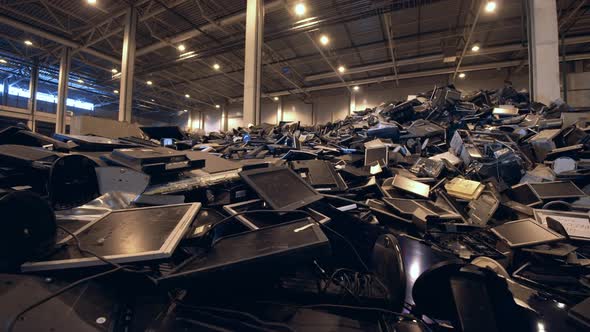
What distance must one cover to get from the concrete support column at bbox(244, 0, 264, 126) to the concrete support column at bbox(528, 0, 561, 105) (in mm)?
4478

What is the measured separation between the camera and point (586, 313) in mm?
656

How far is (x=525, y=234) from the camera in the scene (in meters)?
1.13

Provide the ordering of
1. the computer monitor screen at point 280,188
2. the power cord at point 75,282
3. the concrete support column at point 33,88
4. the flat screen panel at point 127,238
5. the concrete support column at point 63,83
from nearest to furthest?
1. the power cord at point 75,282
2. the flat screen panel at point 127,238
3. the computer monitor screen at point 280,188
4. the concrete support column at point 63,83
5. the concrete support column at point 33,88

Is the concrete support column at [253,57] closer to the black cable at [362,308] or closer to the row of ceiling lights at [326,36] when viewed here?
the row of ceiling lights at [326,36]

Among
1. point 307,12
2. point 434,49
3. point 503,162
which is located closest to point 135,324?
point 503,162

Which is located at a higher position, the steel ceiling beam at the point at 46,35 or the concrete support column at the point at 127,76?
the steel ceiling beam at the point at 46,35

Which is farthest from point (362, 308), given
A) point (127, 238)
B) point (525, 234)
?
point (525, 234)

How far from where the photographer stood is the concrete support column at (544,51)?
349 centimetres

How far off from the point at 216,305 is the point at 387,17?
6.25 m

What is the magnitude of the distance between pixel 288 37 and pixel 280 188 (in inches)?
253

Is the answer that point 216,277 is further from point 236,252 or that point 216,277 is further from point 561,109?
point 561,109

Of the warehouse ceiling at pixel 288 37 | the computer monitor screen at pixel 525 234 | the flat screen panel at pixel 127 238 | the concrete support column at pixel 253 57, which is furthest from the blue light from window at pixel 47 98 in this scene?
the computer monitor screen at pixel 525 234

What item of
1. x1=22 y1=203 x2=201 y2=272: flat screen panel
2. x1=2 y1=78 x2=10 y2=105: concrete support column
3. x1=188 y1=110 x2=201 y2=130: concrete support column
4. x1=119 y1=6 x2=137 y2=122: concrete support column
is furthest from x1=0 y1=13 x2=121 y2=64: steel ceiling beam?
x1=22 y1=203 x2=201 y2=272: flat screen panel

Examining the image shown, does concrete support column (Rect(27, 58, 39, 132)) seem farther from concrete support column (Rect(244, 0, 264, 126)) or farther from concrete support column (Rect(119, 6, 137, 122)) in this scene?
concrete support column (Rect(244, 0, 264, 126))
